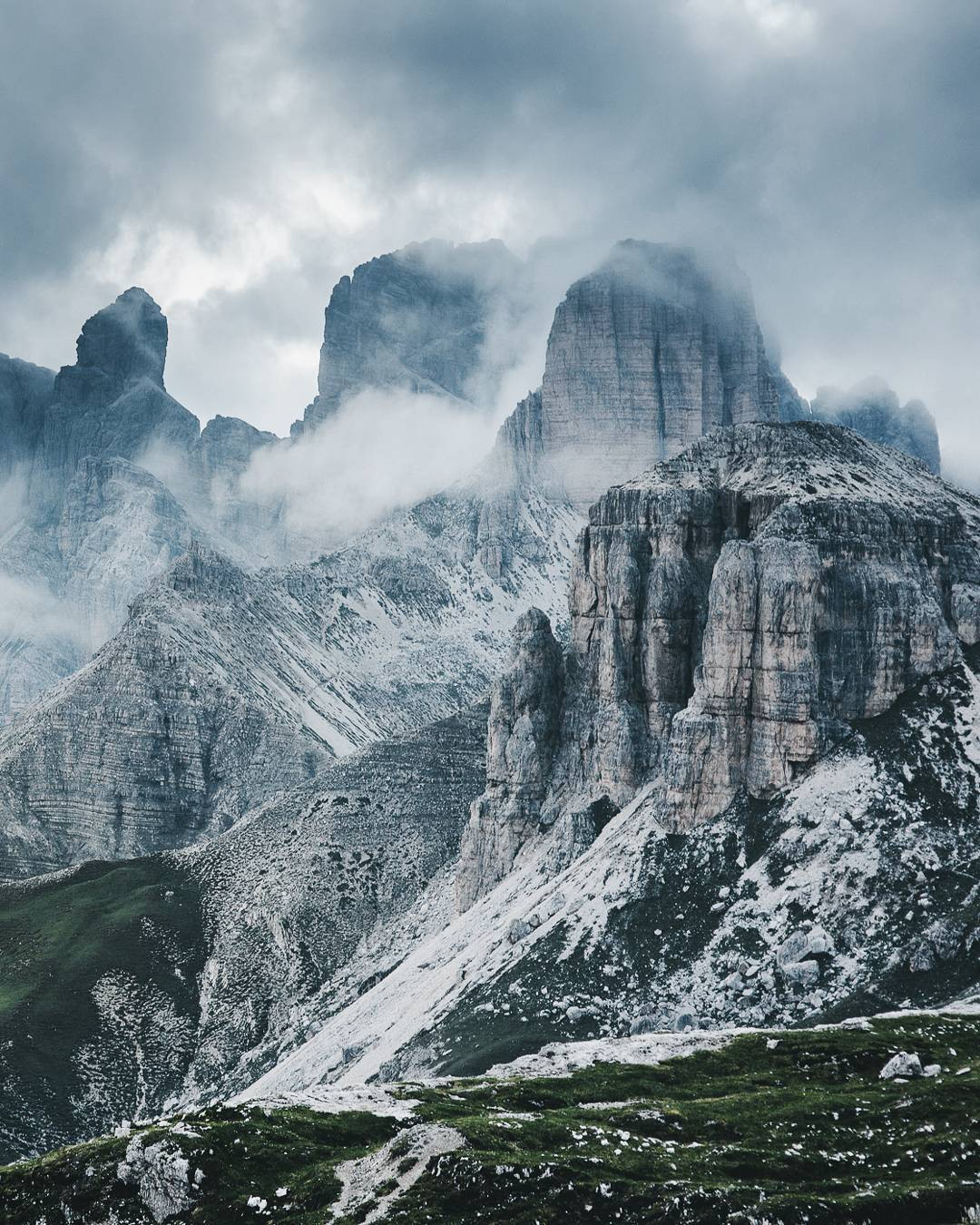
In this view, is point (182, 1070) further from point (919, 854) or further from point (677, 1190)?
point (677, 1190)

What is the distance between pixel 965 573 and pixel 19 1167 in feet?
365

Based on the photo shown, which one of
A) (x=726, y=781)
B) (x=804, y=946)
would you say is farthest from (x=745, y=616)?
(x=804, y=946)

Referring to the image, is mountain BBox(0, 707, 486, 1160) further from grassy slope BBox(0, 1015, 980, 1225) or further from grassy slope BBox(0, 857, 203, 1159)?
grassy slope BBox(0, 1015, 980, 1225)

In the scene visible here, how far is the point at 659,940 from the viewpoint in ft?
411

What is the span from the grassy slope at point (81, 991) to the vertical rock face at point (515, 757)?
129ft

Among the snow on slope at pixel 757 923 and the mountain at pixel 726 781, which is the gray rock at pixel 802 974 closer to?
the snow on slope at pixel 757 923

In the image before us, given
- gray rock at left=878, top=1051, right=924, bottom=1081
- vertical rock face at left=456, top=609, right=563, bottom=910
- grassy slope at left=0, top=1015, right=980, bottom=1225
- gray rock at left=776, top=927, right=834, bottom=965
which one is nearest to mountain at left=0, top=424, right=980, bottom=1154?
gray rock at left=776, top=927, right=834, bottom=965

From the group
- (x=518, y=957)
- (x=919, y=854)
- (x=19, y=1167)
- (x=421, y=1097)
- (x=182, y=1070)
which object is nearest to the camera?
(x=19, y=1167)

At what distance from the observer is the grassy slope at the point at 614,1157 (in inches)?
2336

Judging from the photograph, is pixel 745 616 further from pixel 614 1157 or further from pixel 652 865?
pixel 614 1157

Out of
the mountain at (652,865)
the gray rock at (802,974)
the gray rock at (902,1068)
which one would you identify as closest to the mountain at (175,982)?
the mountain at (652,865)

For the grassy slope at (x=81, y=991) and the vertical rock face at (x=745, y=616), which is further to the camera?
the grassy slope at (x=81, y=991)

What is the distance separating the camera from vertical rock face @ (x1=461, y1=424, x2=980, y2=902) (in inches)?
5349

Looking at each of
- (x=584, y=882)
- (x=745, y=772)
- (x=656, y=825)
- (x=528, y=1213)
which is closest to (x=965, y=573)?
(x=745, y=772)
